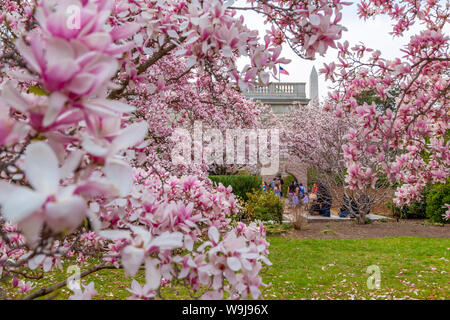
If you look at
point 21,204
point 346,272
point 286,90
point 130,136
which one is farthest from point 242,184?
point 286,90

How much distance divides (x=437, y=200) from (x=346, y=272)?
7250mm

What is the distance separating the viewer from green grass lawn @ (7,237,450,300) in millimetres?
4535

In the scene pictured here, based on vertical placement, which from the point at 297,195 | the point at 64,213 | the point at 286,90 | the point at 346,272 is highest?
the point at 286,90

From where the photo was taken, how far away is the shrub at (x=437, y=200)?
10.7m

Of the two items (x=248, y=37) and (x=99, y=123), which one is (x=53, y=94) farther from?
(x=248, y=37)

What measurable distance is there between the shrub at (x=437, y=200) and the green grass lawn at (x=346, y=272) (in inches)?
130

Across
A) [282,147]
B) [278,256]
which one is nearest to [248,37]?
[278,256]

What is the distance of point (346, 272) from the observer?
220 inches

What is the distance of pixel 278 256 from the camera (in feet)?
21.9

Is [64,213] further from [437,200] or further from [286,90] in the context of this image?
[286,90]

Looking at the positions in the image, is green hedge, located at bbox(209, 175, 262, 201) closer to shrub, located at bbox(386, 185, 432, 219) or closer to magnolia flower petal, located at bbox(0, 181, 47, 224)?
shrub, located at bbox(386, 185, 432, 219)

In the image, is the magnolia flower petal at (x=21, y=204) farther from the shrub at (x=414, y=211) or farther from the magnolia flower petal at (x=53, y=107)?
the shrub at (x=414, y=211)

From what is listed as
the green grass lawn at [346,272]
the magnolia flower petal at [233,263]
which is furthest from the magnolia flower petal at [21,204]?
the green grass lawn at [346,272]

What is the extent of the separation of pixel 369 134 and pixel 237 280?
276 cm
